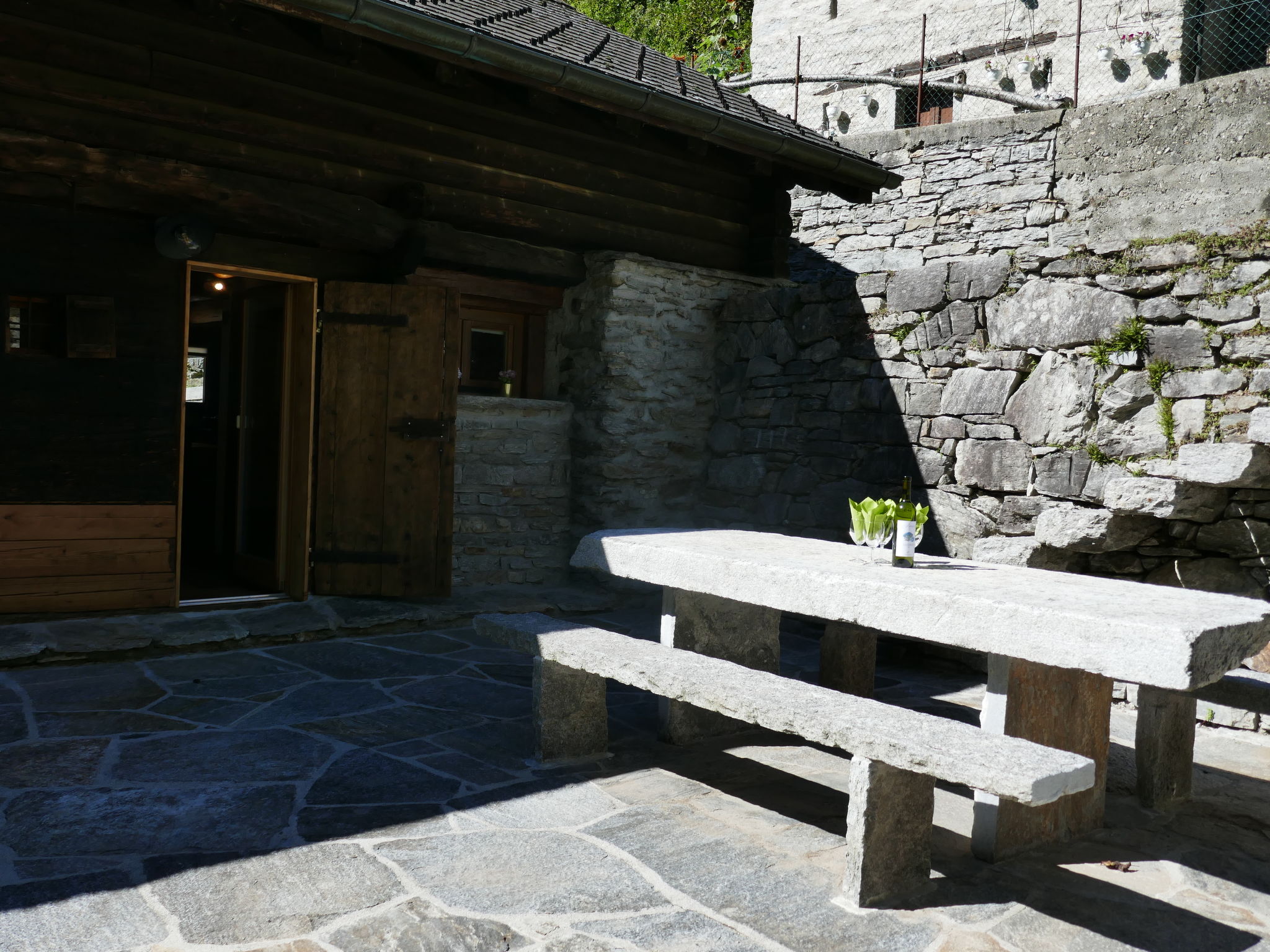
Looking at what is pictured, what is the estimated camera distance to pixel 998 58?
1231 centimetres

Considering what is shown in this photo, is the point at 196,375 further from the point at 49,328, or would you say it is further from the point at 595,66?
the point at 595,66

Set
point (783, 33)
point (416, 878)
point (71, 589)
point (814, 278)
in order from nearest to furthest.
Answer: point (416, 878)
point (71, 589)
point (814, 278)
point (783, 33)

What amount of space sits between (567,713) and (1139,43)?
10532mm

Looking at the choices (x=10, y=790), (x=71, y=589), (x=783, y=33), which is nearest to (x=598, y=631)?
(x=10, y=790)

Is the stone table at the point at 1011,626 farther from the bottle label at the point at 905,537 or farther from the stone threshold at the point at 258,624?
the stone threshold at the point at 258,624

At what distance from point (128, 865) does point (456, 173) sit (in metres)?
4.66

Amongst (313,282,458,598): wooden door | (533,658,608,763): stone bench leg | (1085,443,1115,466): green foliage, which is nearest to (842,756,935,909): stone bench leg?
(533,658,608,763): stone bench leg

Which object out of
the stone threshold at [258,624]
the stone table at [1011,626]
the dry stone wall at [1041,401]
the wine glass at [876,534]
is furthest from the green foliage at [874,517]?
the stone threshold at [258,624]

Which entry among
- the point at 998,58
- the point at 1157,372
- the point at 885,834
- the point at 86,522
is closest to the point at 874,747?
the point at 885,834

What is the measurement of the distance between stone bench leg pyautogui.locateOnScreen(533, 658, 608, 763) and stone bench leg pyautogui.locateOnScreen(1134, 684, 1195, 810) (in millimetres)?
1930

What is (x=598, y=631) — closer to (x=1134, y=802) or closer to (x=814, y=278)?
(x=1134, y=802)

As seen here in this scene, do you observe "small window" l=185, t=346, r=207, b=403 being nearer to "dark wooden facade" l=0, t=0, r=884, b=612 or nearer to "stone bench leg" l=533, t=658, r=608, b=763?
"dark wooden facade" l=0, t=0, r=884, b=612

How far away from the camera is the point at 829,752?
404 cm

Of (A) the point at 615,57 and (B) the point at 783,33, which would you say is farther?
(B) the point at 783,33
